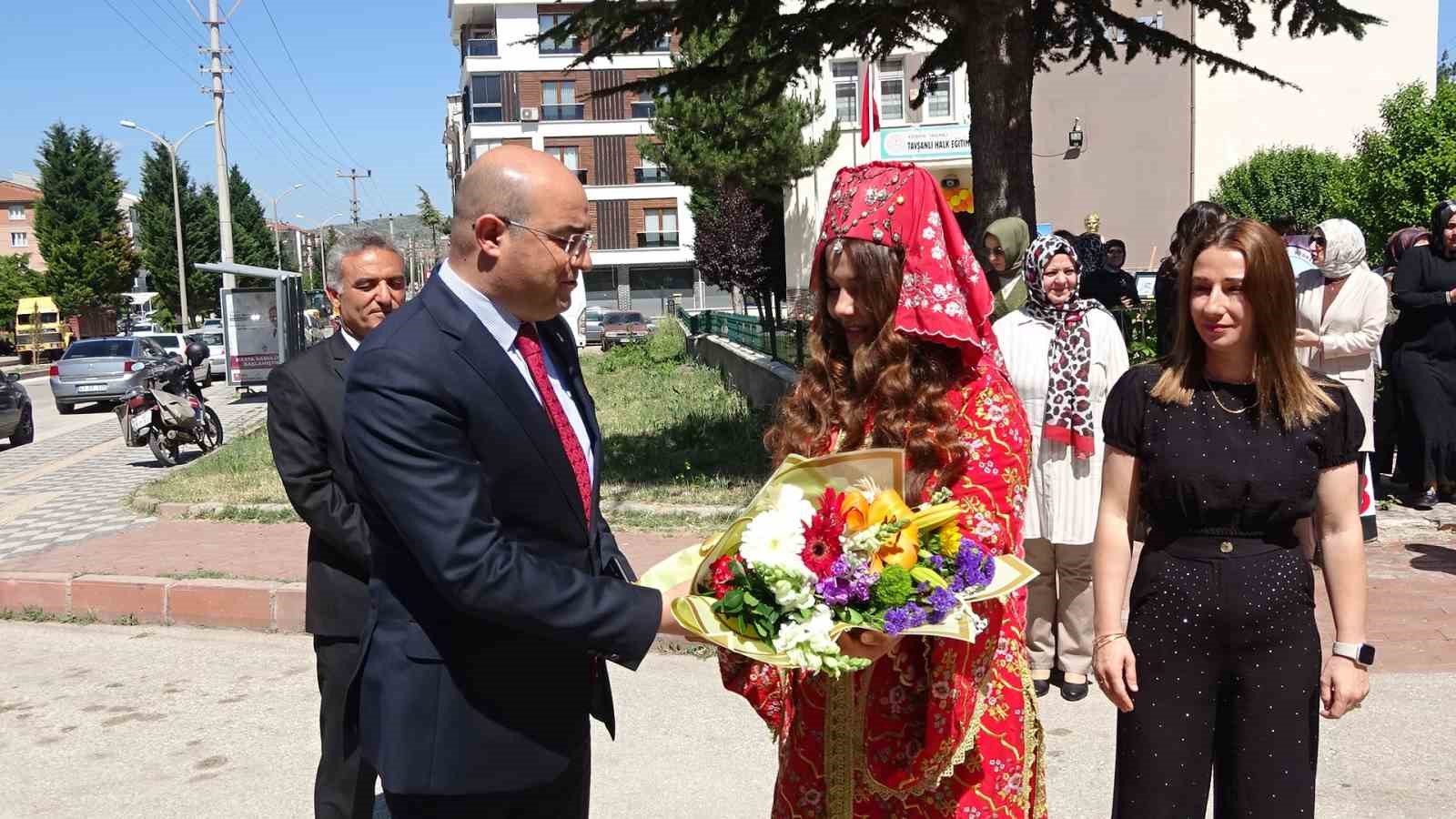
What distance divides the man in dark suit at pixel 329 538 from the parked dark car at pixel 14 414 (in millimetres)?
17810

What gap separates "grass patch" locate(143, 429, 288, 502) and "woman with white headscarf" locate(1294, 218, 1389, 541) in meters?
7.89

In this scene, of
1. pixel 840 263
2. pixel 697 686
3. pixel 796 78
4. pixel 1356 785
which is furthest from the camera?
pixel 796 78

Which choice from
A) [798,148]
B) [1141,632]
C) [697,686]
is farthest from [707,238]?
[1141,632]

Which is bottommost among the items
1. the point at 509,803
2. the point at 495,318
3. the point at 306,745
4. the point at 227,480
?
the point at 306,745

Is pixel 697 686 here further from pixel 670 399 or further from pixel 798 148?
pixel 798 148

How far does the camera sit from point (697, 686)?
18.8 feet

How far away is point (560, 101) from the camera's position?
58.5m

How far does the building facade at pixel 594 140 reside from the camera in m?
57.8

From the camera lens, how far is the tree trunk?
27.2 ft

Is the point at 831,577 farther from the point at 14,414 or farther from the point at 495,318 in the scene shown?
the point at 14,414

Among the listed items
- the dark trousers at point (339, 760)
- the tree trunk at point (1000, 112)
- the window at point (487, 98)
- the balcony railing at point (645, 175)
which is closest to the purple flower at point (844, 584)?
the dark trousers at point (339, 760)

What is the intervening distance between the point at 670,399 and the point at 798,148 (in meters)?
12.7

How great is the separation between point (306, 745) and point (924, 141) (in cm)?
1203

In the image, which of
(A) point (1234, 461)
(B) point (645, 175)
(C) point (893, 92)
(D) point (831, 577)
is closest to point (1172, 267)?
(A) point (1234, 461)
